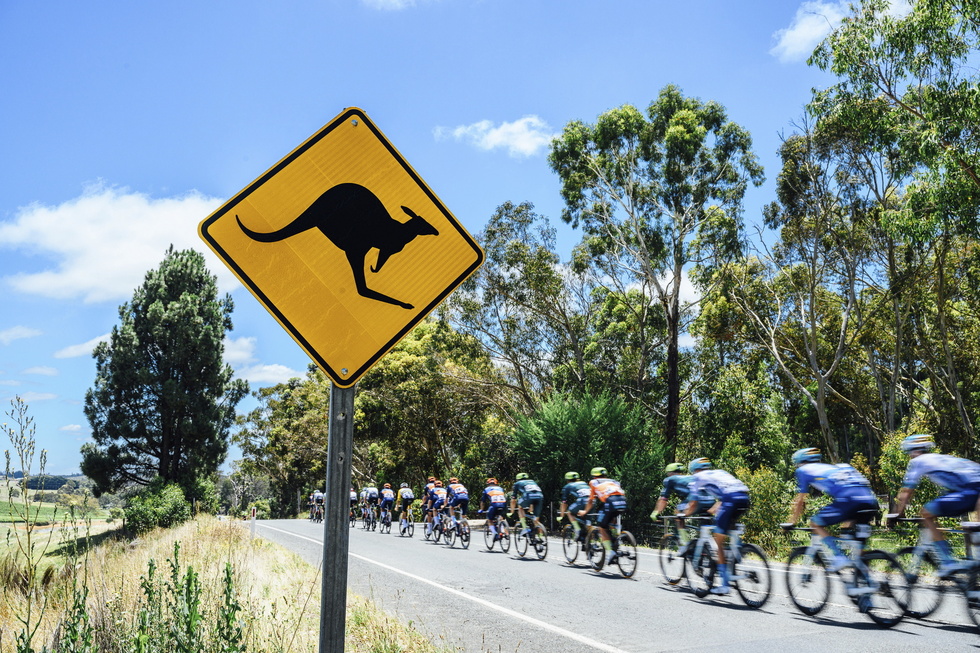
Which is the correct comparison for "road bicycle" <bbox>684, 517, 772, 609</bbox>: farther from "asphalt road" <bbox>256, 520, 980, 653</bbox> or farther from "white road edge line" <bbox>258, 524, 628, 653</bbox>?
"white road edge line" <bbox>258, 524, 628, 653</bbox>

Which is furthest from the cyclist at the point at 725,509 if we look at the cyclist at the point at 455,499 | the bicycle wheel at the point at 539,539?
the cyclist at the point at 455,499

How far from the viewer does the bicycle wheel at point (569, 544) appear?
50.2ft

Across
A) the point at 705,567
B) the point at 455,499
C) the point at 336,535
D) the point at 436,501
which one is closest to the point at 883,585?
the point at 705,567

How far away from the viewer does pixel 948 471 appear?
7859mm

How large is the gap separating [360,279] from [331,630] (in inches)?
45.7

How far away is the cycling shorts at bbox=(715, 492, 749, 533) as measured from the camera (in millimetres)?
9805

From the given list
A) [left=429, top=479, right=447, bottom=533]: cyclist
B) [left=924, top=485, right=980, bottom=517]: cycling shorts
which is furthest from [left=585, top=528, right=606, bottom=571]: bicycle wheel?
[left=429, top=479, right=447, bottom=533]: cyclist

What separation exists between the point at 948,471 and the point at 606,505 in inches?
261

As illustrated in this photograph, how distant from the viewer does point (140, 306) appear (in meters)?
36.8

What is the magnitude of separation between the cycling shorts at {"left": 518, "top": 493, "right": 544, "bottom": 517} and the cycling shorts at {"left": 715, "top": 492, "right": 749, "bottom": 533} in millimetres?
8326

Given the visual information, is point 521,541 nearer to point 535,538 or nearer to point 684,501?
point 535,538

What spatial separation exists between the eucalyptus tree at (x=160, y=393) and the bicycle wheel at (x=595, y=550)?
2715 centimetres

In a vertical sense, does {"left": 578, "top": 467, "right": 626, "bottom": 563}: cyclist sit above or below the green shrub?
above

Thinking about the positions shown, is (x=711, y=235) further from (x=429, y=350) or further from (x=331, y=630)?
(x=331, y=630)
